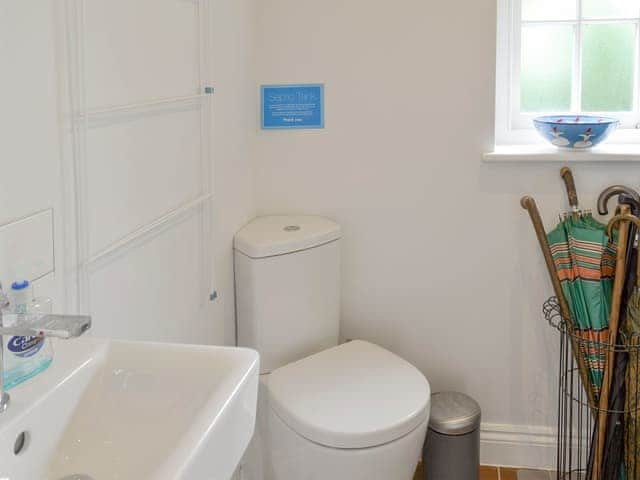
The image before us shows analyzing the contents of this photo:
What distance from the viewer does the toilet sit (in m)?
1.98

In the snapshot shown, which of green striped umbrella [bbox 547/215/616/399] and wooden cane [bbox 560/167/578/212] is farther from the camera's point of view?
wooden cane [bbox 560/167/578/212]

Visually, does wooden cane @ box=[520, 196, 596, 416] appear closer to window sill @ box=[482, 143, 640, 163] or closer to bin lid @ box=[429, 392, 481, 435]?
window sill @ box=[482, 143, 640, 163]

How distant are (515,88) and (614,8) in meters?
0.38

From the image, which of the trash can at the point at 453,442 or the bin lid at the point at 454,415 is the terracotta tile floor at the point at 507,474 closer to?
the trash can at the point at 453,442

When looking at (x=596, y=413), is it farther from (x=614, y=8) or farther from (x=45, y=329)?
(x=45, y=329)

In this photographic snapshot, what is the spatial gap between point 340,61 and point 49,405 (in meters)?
1.68

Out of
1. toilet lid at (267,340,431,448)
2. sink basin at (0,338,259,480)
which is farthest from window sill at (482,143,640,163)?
sink basin at (0,338,259,480)

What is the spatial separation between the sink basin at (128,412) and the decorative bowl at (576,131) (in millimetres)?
1546

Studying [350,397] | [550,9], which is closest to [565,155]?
[550,9]

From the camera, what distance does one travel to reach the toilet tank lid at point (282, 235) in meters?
2.32

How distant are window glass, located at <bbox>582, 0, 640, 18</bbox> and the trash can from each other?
1.26m

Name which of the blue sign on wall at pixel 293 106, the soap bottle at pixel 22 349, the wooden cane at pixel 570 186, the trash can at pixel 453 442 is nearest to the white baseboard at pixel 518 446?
the trash can at pixel 453 442

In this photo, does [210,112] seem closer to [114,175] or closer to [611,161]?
[114,175]

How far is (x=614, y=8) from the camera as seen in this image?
2.56 m
